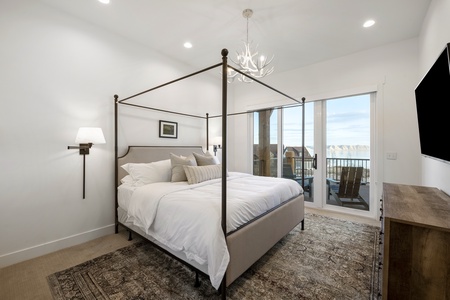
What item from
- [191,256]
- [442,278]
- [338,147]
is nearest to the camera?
[442,278]

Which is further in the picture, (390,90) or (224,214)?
(390,90)

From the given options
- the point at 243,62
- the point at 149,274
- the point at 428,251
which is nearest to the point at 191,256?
the point at 149,274

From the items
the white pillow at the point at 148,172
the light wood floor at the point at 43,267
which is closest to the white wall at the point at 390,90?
the white pillow at the point at 148,172

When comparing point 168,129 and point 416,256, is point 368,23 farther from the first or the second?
point 168,129

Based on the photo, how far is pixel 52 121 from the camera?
244cm

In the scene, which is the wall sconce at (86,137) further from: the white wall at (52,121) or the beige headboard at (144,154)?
the beige headboard at (144,154)

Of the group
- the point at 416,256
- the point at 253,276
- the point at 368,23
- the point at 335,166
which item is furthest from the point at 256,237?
the point at 368,23

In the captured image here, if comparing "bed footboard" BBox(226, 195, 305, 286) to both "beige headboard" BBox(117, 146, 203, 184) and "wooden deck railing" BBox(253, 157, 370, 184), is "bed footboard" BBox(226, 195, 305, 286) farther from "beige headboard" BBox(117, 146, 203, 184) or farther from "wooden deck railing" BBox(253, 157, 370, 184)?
"beige headboard" BBox(117, 146, 203, 184)

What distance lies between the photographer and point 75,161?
2627 mm

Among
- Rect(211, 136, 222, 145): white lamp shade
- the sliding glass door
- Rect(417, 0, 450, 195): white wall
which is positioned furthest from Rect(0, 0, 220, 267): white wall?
Rect(417, 0, 450, 195): white wall

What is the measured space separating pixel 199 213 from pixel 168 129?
245 centimetres

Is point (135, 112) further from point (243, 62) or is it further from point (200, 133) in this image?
point (243, 62)

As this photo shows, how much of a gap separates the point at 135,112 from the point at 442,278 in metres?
3.72

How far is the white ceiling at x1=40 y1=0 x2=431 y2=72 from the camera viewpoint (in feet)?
7.91
